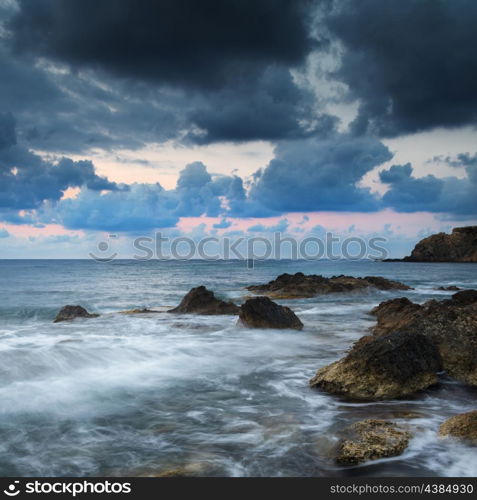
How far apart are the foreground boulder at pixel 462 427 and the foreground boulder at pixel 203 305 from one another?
1363 centimetres

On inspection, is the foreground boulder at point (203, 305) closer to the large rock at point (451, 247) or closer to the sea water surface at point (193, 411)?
the sea water surface at point (193, 411)

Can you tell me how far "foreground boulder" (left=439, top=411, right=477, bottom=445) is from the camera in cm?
515

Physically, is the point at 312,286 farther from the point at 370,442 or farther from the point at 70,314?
the point at 370,442

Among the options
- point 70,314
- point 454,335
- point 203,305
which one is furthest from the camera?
point 203,305

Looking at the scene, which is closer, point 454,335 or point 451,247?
point 454,335

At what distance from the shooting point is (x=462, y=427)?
5297 mm

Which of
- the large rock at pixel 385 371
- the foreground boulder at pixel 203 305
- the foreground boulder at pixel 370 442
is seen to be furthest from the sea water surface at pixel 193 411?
the foreground boulder at pixel 203 305

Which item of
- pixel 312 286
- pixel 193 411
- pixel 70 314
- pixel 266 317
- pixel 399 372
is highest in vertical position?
pixel 399 372

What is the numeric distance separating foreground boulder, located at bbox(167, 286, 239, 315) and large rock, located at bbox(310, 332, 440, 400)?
11.3 metres

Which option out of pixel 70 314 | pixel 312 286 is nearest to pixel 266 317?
pixel 70 314

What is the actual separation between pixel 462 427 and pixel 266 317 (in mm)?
9632
